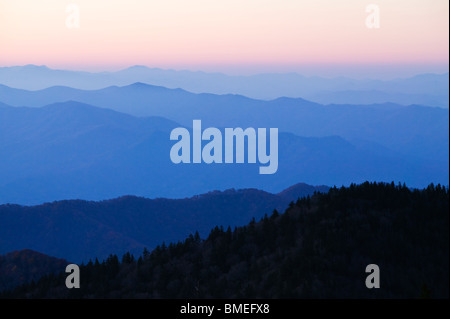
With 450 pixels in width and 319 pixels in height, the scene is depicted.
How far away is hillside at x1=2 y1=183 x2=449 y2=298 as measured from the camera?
6231 cm

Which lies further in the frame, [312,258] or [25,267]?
[25,267]

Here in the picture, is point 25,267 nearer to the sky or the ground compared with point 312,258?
nearer to the sky

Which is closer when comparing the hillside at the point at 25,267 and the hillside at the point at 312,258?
the hillside at the point at 312,258

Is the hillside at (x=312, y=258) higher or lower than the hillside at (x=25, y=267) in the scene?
lower

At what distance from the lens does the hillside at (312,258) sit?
6231 cm

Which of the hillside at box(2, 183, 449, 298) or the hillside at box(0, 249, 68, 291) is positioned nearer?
the hillside at box(2, 183, 449, 298)

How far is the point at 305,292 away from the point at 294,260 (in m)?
7.53

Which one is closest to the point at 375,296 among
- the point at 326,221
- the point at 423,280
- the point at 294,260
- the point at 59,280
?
the point at 423,280

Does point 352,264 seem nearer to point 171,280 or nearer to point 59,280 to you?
point 171,280

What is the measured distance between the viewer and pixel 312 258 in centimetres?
6669

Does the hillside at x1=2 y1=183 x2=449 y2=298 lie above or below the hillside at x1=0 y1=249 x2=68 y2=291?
below

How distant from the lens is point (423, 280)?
199ft
